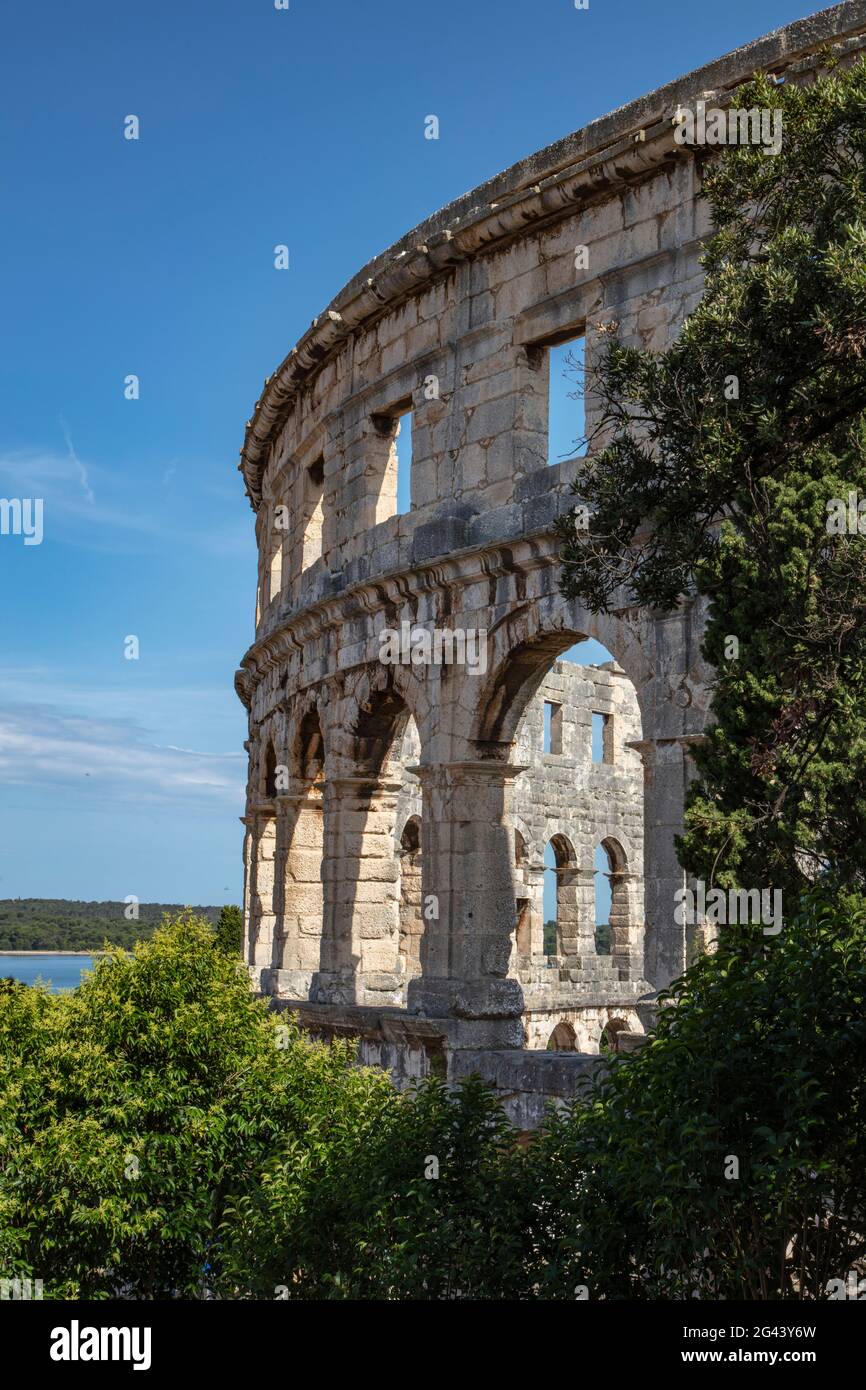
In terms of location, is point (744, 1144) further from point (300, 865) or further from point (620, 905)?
point (620, 905)

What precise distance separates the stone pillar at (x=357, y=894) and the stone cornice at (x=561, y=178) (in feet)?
15.9

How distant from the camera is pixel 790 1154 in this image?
5047 millimetres

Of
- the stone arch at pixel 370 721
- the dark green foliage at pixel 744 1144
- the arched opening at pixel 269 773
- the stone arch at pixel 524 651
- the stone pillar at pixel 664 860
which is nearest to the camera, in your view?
the dark green foliage at pixel 744 1144

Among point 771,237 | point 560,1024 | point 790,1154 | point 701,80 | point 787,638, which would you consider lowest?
point 560,1024

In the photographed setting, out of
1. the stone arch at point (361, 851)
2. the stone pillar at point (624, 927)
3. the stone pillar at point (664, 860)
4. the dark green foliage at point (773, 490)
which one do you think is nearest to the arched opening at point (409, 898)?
the stone pillar at point (624, 927)

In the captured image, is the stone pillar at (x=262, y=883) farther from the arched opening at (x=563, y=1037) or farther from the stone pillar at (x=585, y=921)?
the stone pillar at (x=585, y=921)

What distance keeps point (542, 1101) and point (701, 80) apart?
305 inches

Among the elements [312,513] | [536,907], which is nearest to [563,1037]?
[536,907]

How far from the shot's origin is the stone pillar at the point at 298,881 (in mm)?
16688

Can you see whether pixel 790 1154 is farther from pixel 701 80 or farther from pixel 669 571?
pixel 701 80

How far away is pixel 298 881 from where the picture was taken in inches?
658
